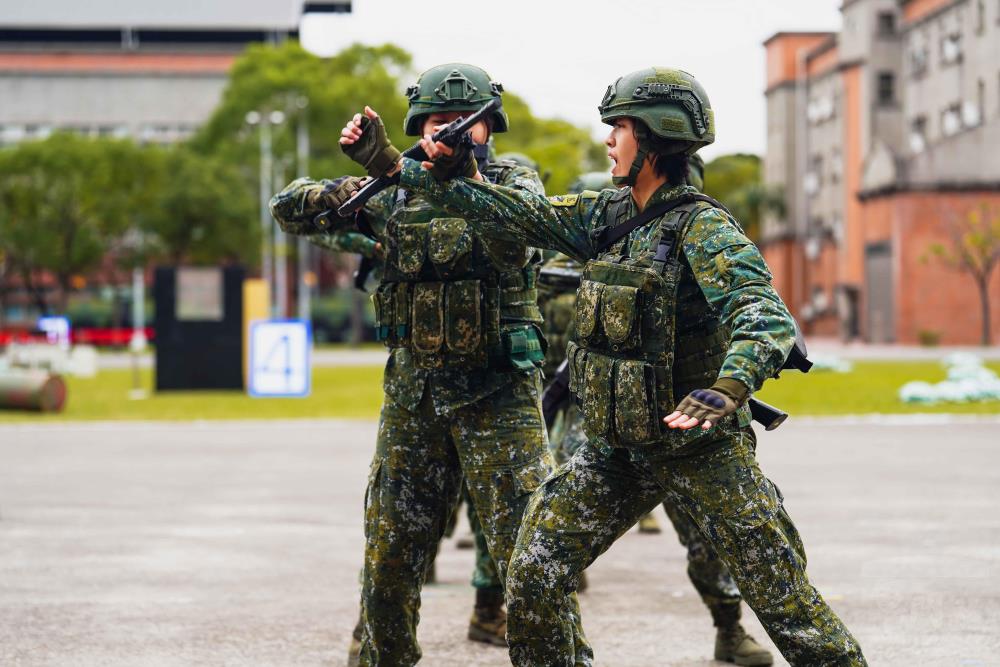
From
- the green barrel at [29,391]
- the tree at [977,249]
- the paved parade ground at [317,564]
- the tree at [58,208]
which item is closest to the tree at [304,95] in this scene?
the tree at [58,208]

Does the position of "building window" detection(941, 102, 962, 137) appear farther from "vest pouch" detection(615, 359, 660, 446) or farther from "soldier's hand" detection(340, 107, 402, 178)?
"vest pouch" detection(615, 359, 660, 446)

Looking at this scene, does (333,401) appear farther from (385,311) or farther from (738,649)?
(385,311)

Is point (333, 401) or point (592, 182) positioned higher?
point (592, 182)

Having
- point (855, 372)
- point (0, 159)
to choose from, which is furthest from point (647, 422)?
point (0, 159)

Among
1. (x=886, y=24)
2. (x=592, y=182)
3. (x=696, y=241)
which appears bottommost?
(x=696, y=241)

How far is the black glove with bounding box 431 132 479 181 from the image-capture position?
191 inches

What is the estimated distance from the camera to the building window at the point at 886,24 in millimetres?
69375

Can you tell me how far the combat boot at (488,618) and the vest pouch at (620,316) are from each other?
237 cm

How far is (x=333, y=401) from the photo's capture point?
2448 centimetres

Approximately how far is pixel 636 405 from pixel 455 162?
972 mm

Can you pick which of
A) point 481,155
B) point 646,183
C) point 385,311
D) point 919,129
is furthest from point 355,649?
point 919,129

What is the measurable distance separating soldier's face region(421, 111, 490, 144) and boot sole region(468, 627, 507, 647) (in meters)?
2.33

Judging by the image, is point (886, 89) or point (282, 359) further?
point (886, 89)

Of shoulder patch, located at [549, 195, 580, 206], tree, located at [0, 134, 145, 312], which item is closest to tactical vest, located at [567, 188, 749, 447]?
shoulder patch, located at [549, 195, 580, 206]
